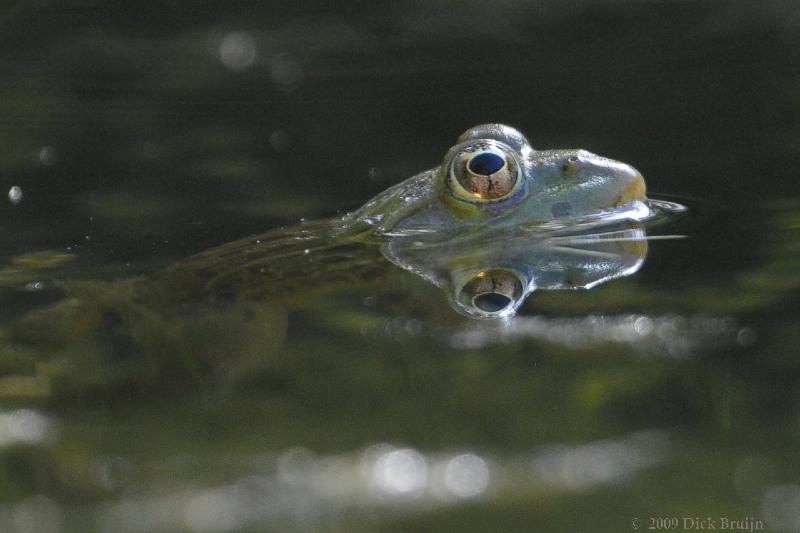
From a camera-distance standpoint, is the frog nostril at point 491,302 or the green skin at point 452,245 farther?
the green skin at point 452,245

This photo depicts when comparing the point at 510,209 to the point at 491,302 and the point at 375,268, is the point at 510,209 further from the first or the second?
the point at 491,302

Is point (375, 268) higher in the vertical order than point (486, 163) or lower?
lower

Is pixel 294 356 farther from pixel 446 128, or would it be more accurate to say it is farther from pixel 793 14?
pixel 793 14

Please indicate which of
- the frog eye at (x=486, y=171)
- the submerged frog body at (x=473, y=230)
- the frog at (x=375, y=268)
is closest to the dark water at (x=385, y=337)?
the frog at (x=375, y=268)

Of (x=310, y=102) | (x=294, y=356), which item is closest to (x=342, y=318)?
(x=294, y=356)

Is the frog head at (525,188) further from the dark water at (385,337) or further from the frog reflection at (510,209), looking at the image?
the dark water at (385,337)

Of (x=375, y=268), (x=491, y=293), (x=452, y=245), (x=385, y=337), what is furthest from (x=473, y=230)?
(x=385, y=337)
